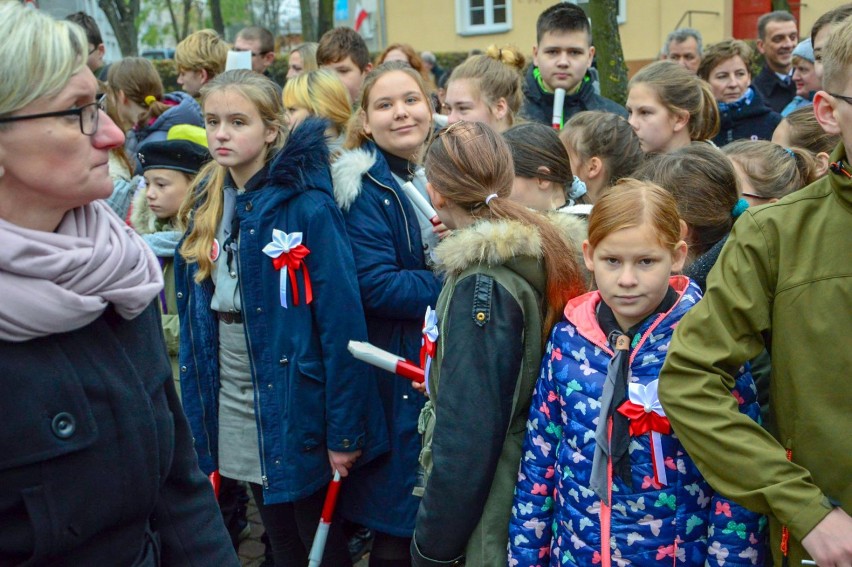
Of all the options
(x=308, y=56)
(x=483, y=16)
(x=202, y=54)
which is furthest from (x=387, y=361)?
(x=483, y=16)

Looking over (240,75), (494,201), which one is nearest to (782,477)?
(494,201)

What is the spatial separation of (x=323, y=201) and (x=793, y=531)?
217 cm

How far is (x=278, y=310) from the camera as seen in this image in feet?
11.7

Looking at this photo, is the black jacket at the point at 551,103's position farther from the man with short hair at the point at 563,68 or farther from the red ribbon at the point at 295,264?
the red ribbon at the point at 295,264

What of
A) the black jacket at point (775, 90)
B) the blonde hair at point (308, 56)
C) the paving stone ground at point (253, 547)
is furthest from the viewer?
the black jacket at point (775, 90)

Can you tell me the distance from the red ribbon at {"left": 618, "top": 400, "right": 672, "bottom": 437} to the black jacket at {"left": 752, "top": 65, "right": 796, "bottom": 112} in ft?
20.6

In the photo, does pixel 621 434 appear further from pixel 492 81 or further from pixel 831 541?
pixel 492 81

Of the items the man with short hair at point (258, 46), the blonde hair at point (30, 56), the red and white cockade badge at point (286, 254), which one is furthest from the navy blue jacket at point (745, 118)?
the blonde hair at point (30, 56)

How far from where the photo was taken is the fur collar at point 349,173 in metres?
3.69

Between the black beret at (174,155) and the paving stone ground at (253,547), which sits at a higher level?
the black beret at (174,155)

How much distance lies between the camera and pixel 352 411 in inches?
141

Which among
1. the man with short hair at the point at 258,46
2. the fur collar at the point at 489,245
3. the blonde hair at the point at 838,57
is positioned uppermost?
the man with short hair at the point at 258,46

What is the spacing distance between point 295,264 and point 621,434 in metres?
1.60

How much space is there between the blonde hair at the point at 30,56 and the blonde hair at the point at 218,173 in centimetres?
190
